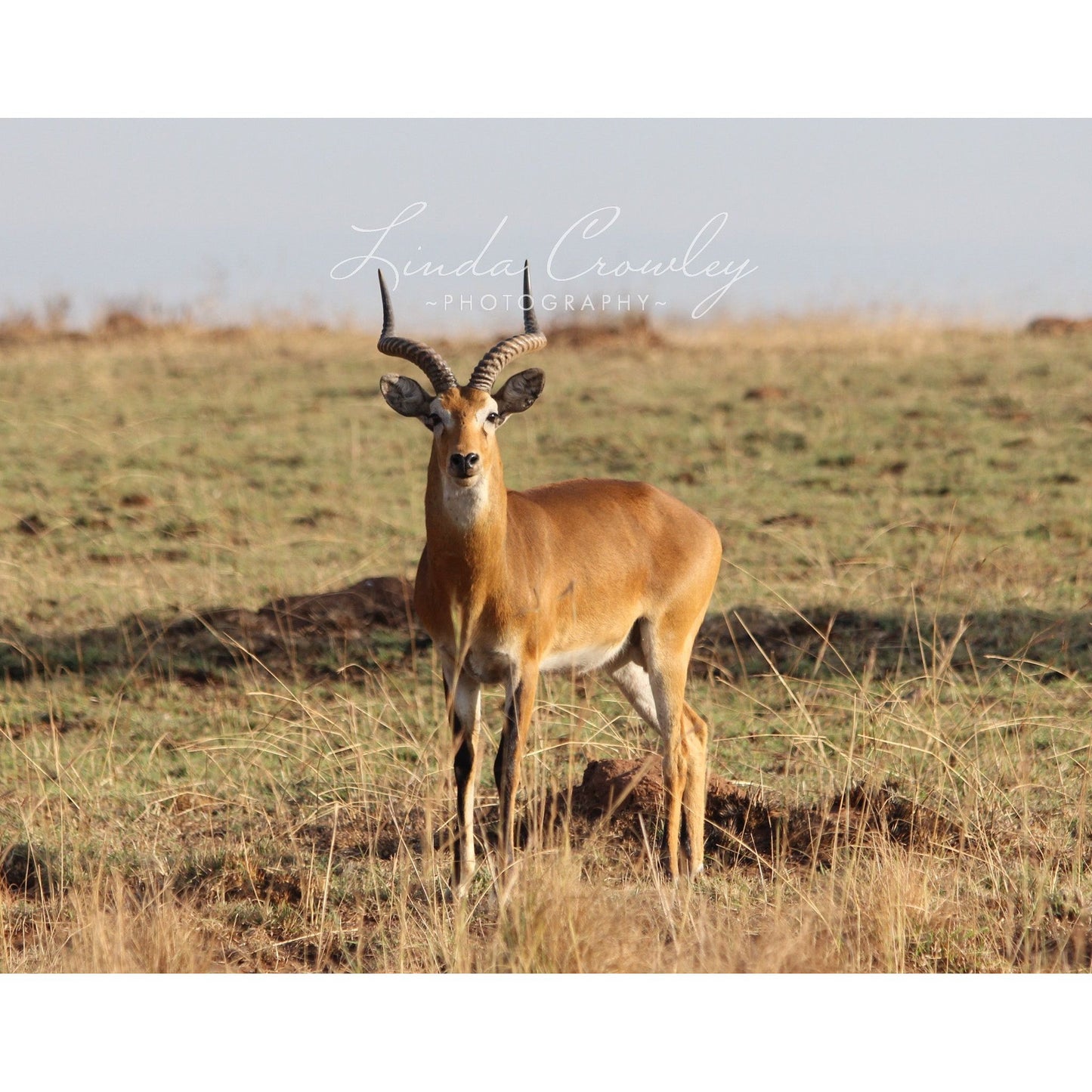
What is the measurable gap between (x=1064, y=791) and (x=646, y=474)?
31.5ft

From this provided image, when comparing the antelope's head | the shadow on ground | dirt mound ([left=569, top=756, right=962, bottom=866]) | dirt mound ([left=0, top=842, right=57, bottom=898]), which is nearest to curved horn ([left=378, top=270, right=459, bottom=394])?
the antelope's head

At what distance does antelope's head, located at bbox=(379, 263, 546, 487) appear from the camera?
609 centimetres

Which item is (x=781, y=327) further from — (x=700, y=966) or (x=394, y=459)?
(x=700, y=966)

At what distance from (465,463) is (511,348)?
2.59ft

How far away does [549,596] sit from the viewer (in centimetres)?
664

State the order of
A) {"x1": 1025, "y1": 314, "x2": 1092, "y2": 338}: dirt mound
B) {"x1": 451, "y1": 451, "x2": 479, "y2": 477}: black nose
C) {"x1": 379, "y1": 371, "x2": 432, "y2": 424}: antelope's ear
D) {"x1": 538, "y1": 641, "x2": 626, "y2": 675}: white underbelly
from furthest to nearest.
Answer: {"x1": 1025, "y1": 314, "x2": 1092, "y2": 338}: dirt mound → {"x1": 538, "y1": 641, "x2": 626, "y2": 675}: white underbelly → {"x1": 379, "y1": 371, "x2": 432, "y2": 424}: antelope's ear → {"x1": 451, "y1": 451, "x2": 479, "y2": 477}: black nose

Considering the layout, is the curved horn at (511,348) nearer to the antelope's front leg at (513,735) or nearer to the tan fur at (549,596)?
the tan fur at (549,596)

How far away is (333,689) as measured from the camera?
1001 cm

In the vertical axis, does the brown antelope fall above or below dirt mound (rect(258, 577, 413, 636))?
above

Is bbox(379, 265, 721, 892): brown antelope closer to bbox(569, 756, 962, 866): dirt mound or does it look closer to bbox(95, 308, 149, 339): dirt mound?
bbox(569, 756, 962, 866): dirt mound

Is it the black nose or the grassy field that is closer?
the black nose

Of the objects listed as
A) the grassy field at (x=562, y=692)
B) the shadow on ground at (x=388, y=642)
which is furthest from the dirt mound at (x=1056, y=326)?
the shadow on ground at (x=388, y=642)

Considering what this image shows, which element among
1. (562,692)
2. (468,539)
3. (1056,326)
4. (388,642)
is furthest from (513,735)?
(1056,326)

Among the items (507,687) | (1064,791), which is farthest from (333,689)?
(1064,791)
